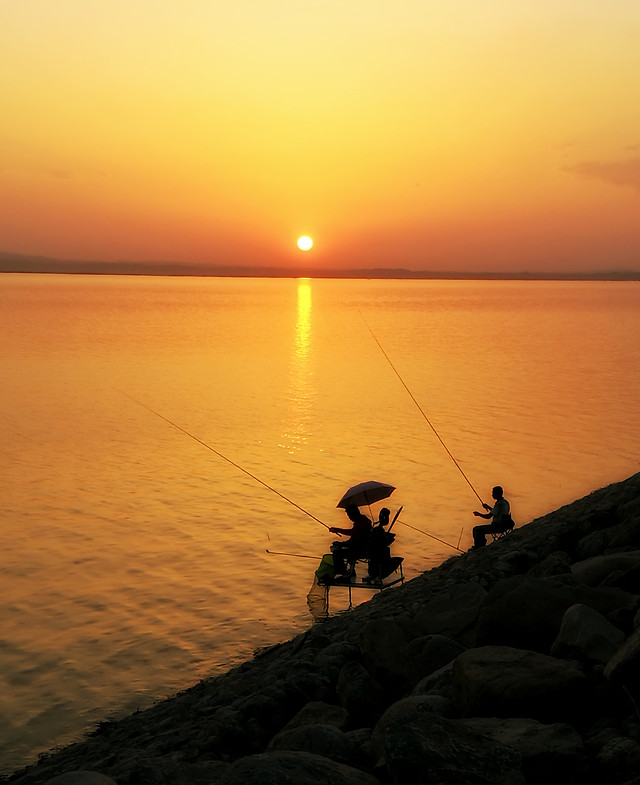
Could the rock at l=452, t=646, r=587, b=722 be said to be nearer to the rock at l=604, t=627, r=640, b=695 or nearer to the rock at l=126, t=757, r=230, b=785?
the rock at l=604, t=627, r=640, b=695

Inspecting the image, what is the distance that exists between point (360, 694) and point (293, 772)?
90.4 inches

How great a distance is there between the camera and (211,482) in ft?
68.6

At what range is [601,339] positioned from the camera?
7212 cm

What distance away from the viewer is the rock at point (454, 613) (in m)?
7.50

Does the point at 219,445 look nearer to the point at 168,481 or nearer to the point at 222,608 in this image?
the point at 168,481

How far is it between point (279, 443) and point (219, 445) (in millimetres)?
1904

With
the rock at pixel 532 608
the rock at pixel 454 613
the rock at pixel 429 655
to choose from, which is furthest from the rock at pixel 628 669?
the rock at pixel 454 613

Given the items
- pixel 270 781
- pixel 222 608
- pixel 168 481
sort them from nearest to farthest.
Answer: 1. pixel 270 781
2. pixel 222 608
3. pixel 168 481

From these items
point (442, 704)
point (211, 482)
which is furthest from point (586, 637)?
point (211, 482)

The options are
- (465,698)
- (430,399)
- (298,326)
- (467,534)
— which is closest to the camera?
(465,698)

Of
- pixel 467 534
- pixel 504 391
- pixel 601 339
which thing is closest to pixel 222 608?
pixel 467 534

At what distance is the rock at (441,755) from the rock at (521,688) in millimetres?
682

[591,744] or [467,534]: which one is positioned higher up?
[591,744]

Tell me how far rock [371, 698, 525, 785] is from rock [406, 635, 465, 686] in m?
2.08
